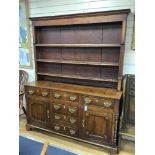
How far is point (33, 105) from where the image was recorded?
2.75 meters

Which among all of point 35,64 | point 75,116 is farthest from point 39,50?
point 75,116

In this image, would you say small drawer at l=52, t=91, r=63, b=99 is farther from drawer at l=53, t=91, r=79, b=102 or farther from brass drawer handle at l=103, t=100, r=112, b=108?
brass drawer handle at l=103, t=100, r=112, b=108

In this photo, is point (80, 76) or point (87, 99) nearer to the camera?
point (87, 99)

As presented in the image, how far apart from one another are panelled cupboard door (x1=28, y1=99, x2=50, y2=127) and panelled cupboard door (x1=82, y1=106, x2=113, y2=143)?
0.67 metres

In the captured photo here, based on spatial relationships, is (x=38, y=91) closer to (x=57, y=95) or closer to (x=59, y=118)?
(x=57, y=95)

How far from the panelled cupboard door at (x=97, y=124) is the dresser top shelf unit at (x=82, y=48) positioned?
0.48 metres

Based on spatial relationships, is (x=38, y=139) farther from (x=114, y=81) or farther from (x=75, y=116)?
(x=114, y=81)

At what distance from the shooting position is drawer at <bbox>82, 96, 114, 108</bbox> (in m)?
2.16

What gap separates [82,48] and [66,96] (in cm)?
85

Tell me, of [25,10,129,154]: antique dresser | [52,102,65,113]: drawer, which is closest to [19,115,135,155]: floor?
[25,10,129,154]: antique dresser

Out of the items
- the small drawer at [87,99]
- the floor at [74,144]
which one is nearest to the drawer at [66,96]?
the small drawer at [87,99]

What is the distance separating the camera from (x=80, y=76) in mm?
2752

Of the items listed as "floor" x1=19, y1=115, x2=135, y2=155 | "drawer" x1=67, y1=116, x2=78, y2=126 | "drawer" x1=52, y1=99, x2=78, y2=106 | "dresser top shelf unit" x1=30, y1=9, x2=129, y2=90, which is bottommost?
"floor" x1=19, y1=115, x2=135, y2=155

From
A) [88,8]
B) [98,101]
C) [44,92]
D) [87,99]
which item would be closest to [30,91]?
[44,92]
